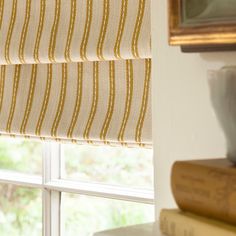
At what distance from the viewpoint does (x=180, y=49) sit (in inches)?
53.2

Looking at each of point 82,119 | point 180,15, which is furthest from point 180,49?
point 82,119

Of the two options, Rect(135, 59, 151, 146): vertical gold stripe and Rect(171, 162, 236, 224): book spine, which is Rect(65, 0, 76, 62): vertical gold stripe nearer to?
Rect(135, 59, 151, 146): vertical gold stripe

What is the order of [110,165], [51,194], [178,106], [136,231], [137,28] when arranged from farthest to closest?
[51,194] → [110,165] → [137,28] → [178,106] → [136,231]

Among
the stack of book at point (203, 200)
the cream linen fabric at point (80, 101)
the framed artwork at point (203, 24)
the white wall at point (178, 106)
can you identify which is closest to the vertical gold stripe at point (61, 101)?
the cream linen fabric at point (80, 101)

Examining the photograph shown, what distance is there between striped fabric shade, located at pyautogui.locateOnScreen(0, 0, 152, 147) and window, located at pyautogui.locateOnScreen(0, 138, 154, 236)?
14 cm

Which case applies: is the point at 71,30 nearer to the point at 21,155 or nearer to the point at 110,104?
the point at 110,104

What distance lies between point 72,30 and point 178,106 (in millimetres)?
594

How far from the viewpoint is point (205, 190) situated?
3.23ft

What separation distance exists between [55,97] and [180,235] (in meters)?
1.06

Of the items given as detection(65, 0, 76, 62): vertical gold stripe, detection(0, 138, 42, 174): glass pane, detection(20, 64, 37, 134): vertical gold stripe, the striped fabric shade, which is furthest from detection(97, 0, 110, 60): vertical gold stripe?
→ detection(0, 138, 42, 174): glass pane

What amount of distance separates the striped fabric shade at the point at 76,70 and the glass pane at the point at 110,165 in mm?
133

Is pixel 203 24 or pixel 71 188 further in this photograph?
pixel 71 188

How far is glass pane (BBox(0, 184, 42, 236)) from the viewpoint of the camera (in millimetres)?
2297

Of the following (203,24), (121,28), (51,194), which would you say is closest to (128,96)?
(121,28)
